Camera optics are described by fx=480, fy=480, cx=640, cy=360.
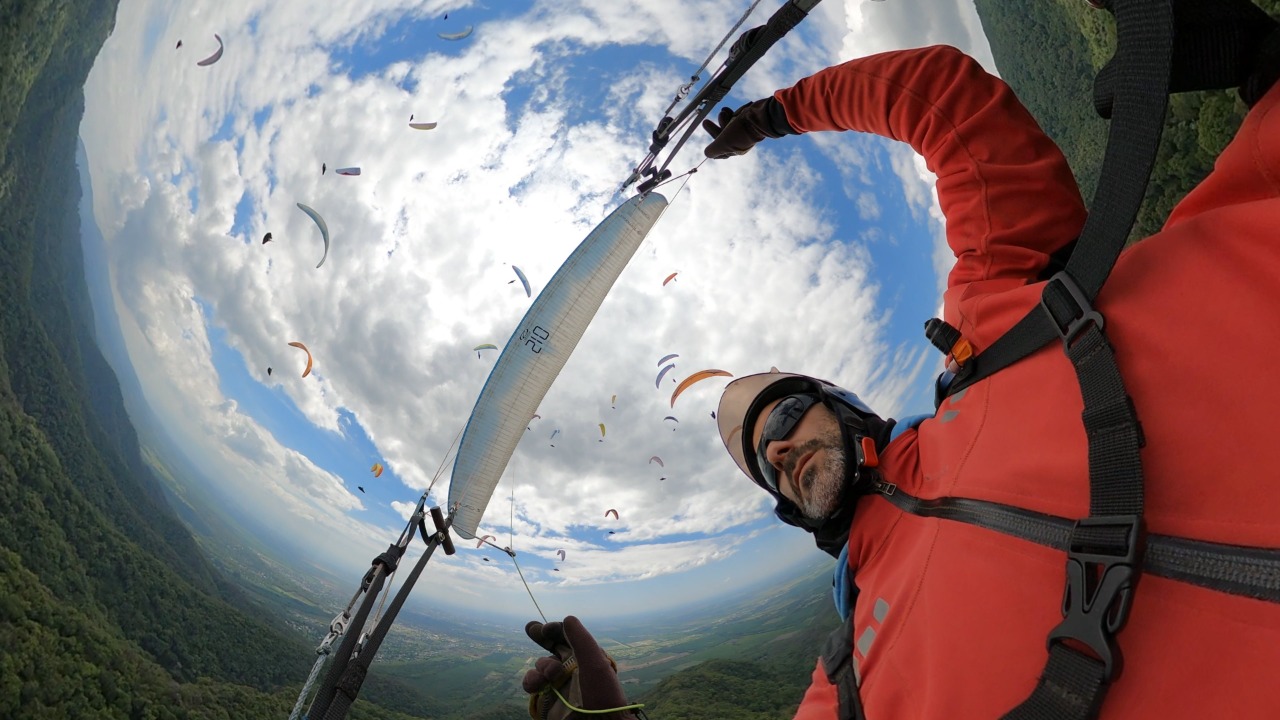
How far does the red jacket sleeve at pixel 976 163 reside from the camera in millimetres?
1809

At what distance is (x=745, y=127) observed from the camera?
354 cm

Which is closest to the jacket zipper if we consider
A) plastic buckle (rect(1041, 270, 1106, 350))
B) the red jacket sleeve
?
plastic buckle (rect(1041, 270, 1106, 350))

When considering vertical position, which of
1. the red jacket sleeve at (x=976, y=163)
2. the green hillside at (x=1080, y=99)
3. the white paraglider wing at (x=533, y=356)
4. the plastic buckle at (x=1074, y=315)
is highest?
the green hillside at (x=1080, y=99)

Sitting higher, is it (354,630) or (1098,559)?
(354,630)

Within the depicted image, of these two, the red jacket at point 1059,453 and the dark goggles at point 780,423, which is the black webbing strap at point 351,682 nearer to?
the dark goggles at point 780,423

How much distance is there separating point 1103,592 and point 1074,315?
0.69 m

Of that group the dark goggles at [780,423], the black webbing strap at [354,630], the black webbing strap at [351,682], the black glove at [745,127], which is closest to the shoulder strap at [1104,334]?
the dark goggles at [780,423]

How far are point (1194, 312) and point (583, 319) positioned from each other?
971 centimetres

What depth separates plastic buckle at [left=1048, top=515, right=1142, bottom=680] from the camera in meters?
1.02

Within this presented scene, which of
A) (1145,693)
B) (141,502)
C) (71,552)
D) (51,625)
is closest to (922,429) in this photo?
(1145,693)

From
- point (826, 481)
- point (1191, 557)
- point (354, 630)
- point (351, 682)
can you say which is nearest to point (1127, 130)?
point (1191, 557)

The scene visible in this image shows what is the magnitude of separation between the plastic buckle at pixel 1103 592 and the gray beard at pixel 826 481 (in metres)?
1.03

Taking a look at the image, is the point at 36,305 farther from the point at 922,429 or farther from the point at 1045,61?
the point at 1045,61

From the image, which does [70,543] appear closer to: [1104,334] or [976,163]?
[976,163]
